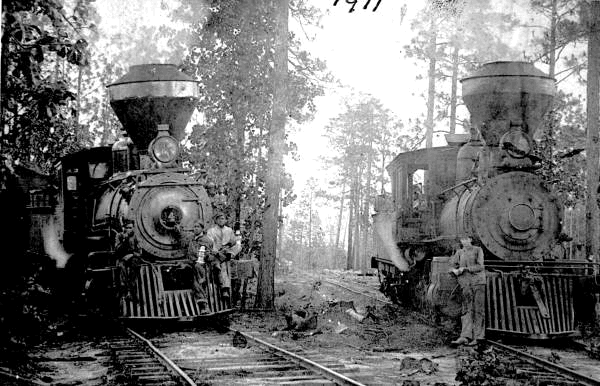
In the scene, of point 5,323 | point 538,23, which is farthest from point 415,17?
point 5,323

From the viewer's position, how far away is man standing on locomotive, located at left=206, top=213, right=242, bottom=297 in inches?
452

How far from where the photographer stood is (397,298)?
15289 millimetres

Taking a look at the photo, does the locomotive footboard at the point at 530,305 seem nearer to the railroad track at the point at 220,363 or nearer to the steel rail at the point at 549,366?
the steel rail at the point at 549,366

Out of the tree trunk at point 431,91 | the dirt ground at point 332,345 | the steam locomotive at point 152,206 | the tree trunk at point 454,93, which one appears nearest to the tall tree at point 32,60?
the dirt ground at point 332,345

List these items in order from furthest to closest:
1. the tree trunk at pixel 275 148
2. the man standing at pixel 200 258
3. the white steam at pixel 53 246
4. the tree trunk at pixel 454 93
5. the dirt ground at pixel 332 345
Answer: the tree trunk at pixel 454 93, the tree trunk at pixel 275 148, the white steam at pixel 53 246, the man standing at pixel 200 258, the dirt ground at pixel 332 345

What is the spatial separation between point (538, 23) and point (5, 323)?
43.5 ft

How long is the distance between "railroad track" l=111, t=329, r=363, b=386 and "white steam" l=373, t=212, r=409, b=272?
14.3 ft

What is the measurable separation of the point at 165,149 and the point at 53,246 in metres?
3.88

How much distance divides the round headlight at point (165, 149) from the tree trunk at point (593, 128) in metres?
8.41

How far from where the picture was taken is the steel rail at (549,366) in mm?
6980

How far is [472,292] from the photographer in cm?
964

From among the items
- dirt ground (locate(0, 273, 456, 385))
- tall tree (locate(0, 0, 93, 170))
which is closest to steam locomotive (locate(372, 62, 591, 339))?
dirt ground (locate(0, 273, 456, 385))

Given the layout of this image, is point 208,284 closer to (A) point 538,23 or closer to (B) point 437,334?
(B) point 437,334

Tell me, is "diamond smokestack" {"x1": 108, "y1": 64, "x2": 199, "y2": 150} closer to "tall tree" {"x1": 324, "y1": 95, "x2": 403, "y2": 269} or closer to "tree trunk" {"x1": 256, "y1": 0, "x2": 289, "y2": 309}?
"tree trunk" {"x1": 256, "y1": 0, "x2": 289, "y2": 309}
